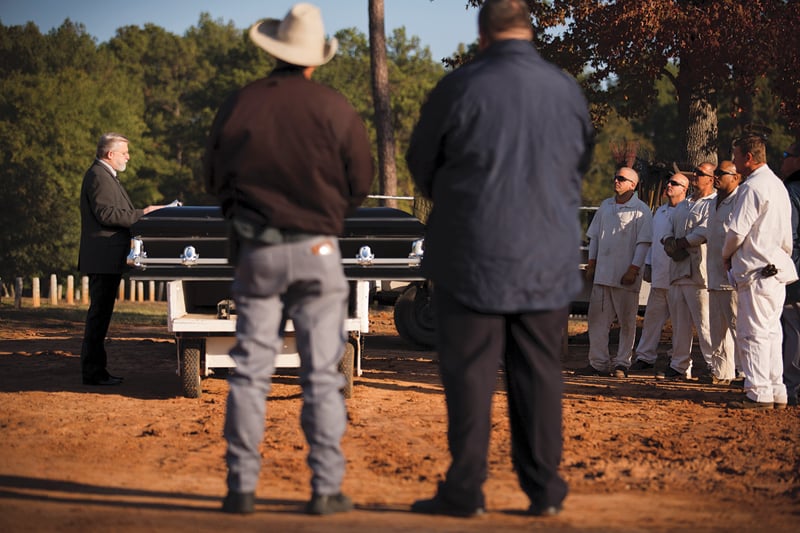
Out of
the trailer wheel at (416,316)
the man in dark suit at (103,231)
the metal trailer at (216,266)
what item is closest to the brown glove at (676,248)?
the metal trailer at (216,266)

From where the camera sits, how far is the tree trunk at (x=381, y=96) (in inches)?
974

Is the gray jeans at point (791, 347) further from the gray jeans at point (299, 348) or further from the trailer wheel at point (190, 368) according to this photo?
the gray jeans at point (299, 348)

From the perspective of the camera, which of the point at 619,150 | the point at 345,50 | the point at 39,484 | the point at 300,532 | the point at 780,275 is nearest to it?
the point at 300,532

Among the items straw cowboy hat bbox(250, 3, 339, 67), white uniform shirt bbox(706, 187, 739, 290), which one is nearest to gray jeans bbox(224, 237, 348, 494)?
straw cowboy hat bbox(250, 3, 339, 67)

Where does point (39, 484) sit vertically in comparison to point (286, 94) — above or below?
below

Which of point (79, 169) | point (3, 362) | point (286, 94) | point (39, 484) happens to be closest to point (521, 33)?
point (286, 94)

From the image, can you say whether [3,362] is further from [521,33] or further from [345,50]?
[345,50]

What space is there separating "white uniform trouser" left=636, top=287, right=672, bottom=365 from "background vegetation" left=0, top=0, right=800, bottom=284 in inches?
214

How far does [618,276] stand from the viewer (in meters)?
11.9

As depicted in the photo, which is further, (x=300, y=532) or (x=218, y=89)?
(x=218, y=89)

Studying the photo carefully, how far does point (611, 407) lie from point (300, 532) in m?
5.06

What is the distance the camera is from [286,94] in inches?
205

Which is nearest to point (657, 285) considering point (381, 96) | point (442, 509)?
point (442, 509)

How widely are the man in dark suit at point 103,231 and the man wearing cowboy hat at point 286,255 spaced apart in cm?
493
